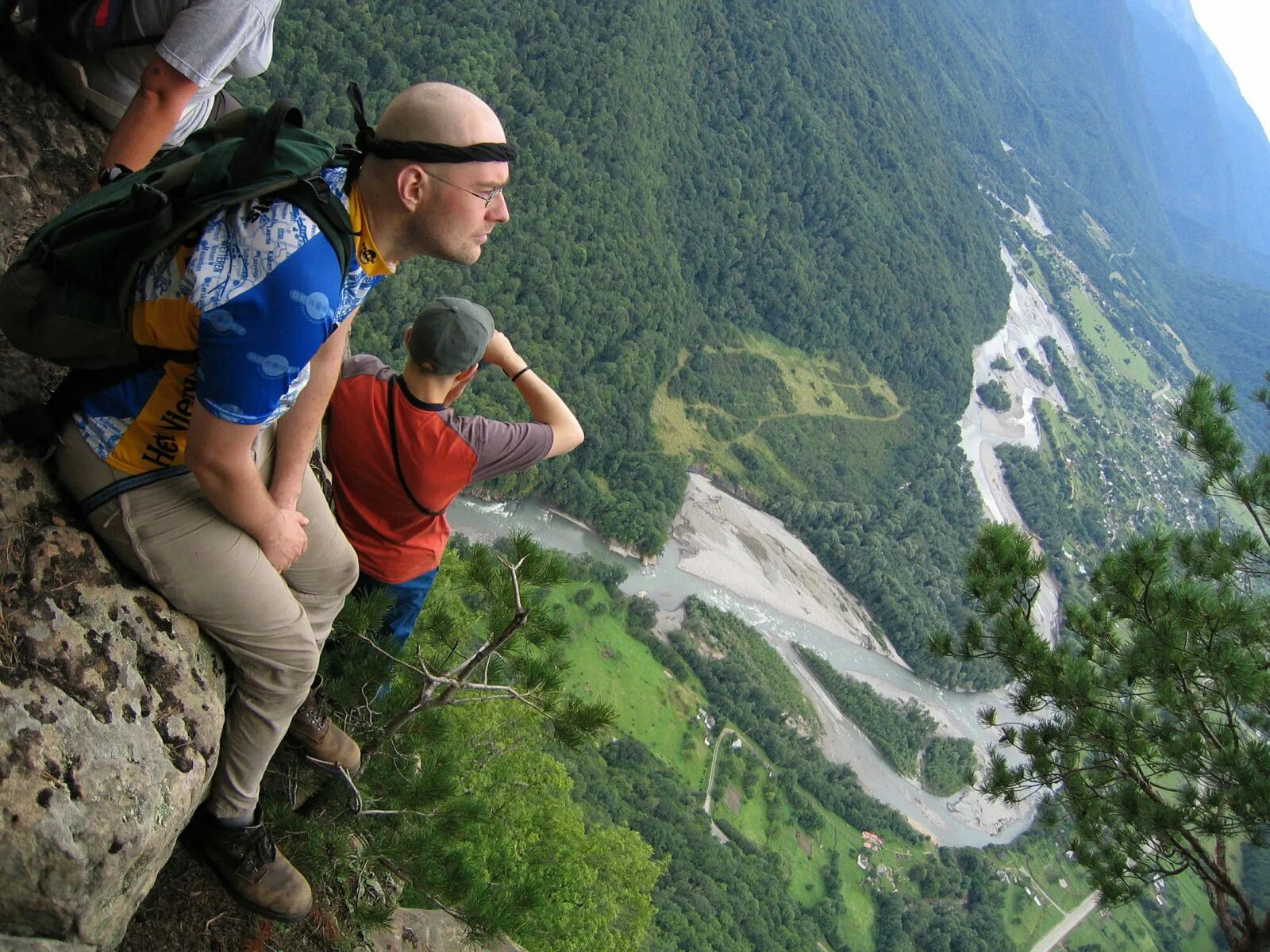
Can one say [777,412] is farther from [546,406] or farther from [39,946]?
[39,946]

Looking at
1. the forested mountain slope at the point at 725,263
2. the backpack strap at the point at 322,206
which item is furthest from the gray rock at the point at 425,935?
the forested mountain slope at the point at 725,263

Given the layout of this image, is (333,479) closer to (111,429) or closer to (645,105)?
(111,429)

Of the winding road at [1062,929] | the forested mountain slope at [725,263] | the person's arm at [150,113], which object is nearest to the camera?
the person's arm at [150,113]

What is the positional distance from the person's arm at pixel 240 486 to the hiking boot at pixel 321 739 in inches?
36.4

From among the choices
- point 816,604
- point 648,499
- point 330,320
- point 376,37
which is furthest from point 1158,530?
point 376,37

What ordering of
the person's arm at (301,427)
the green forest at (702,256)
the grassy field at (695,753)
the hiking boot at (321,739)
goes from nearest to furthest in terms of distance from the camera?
the person's arm at (301,427)
the hiking boot at (321,739)
the grassy field at (695,753)
the green forest at (702,256)

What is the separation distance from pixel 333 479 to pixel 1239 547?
5793mm

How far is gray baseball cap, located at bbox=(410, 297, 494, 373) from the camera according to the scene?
121 inches

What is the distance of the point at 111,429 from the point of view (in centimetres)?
229

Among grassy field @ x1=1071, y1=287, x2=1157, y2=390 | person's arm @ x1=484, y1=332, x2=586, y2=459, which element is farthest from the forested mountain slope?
person's arm @ x1=484, y1=332, x2=586, y2=459

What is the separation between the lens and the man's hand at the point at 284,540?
2.42m

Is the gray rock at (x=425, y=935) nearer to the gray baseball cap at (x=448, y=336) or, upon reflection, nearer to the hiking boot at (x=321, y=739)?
the hiking boot at (x=321, y=739)

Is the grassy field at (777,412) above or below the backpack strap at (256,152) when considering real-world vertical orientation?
below

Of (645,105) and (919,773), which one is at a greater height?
(645,105)
